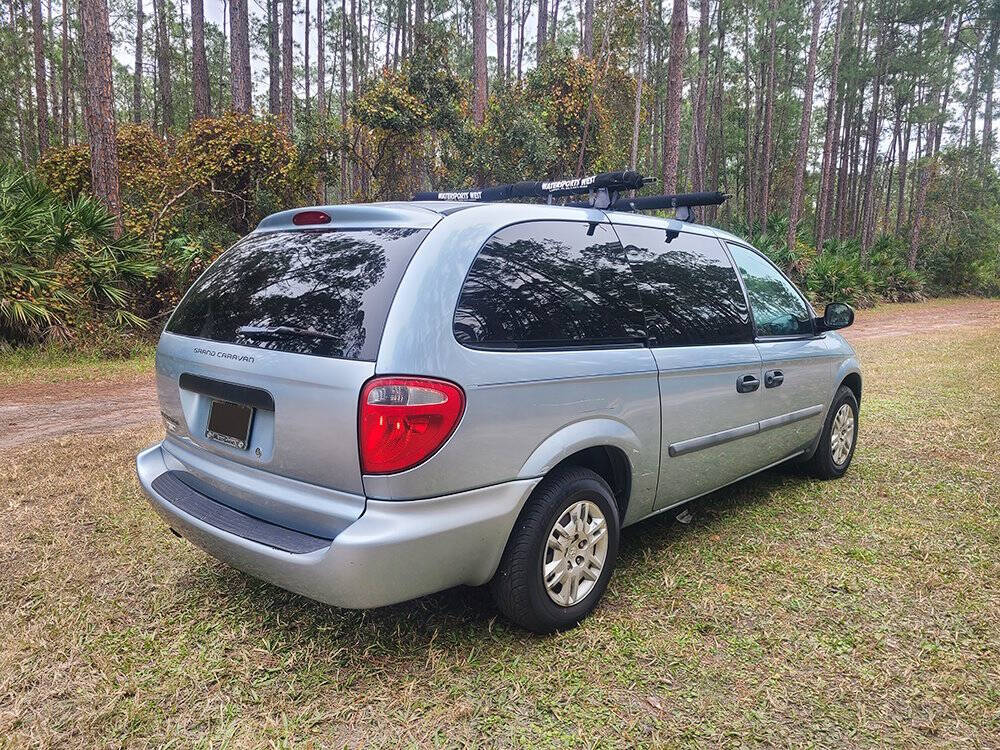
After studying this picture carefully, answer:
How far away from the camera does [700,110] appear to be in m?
32.3

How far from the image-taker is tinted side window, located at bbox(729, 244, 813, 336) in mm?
3824

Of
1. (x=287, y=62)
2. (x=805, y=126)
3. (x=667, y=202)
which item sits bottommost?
(x=667, y=202)

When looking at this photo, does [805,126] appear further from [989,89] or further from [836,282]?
[989,89]

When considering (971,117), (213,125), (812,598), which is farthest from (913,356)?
(971,117)

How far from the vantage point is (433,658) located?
2.43 m

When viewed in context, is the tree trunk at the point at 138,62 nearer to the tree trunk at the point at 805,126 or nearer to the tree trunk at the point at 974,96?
the tree trunk at the point at 805,126

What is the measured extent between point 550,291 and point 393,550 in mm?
1192

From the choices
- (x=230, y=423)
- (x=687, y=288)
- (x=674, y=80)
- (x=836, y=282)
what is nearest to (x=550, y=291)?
(x=687, y=288)

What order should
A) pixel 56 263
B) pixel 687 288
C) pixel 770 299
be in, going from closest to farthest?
pixel 687 288 < pixel 770 299 < pixel 56 263

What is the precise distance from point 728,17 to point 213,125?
28.7 meters

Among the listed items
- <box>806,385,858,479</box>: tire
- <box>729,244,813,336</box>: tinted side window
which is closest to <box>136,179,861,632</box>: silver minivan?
<box>729,244,813,336</box>: tinted side window

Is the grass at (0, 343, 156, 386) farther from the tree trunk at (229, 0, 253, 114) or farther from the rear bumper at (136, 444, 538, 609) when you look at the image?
the tree trunk at (229, 0, 253, 114)

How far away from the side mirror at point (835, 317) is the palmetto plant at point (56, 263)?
9287 mm

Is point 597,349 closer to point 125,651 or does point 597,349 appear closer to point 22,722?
point 125,651
